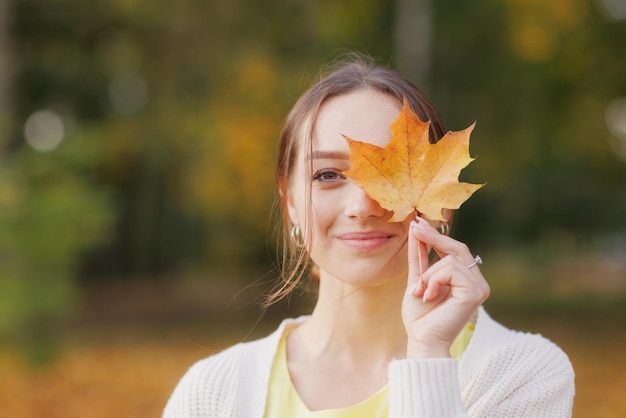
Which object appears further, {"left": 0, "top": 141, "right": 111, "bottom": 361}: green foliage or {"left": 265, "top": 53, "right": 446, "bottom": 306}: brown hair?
{"left": 0, "top": 141, "right": 111, "bottom": 361}: green foliage

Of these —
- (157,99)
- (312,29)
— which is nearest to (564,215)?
(312,29)

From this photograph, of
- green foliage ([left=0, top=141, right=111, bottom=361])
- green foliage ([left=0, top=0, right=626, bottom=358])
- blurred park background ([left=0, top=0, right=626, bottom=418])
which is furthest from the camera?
green foliage ([left=0, top=0, right=626, bottom=358])

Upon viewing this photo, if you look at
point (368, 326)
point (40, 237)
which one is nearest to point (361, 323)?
point (368, 326)

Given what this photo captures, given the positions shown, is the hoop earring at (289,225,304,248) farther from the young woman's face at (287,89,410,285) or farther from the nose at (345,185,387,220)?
the nose at (345,185,387,220)

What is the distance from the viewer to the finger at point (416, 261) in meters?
1.73

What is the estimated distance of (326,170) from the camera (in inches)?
75.7

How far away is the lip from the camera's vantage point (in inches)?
73.1

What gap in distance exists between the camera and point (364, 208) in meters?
1.82

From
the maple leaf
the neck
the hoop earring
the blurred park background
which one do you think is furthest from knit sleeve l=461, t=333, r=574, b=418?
the blurred park background

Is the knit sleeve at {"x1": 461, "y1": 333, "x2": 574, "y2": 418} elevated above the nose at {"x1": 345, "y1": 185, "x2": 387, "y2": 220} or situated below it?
below

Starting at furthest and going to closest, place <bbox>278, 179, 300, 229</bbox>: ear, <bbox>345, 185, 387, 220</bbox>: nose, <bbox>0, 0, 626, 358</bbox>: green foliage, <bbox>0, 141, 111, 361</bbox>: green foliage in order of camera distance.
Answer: <bbox>0, 0, 626, 358</bbox>: green foliage → <bbox>0, 141, 111, 361</bbox>: green foliage → <bbox>278, 179, 300, 229</bbox>: ear → <bbox>345, 185, 387, 220</bbox>: nose

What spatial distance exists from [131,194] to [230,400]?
1560 cm

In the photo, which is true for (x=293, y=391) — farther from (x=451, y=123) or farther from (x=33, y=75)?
(x=33, y=75)

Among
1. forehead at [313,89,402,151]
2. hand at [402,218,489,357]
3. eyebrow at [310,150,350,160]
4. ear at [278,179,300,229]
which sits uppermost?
forehead at [313,89,402,151]
